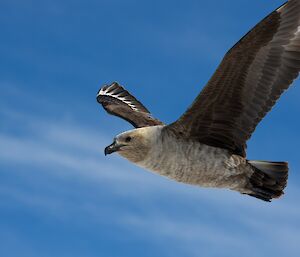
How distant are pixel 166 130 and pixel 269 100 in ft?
4.89

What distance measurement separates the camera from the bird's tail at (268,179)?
39.1 ft

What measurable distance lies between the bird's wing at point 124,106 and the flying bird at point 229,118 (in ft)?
6.74

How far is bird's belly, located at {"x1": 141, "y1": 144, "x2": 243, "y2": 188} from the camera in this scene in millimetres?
11367

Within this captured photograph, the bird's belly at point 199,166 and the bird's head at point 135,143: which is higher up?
the bird's head at point 135,143

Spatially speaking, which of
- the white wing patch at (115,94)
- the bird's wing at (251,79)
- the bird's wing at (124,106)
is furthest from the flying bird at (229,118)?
the white wing patch at (115,94)

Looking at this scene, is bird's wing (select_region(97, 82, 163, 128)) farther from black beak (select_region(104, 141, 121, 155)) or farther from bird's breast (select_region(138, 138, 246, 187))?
bird's breast (select_region(138, 138, 246, 187))

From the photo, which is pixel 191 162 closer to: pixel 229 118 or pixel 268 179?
pixel 229 118

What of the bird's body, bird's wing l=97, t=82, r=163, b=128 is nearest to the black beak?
the bird's body

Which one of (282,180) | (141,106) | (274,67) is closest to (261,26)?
(274,67)

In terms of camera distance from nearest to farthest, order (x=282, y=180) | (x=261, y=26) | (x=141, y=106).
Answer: (x=261, y=26) → (x=282, y=180) → (x=141, y=106)

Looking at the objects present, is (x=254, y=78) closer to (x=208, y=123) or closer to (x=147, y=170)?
(x=208, y=123)

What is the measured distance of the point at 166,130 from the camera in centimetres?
1154

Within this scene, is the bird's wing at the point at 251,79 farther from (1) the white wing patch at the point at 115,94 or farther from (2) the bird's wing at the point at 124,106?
(1) the white wing patch at the point at 115,94

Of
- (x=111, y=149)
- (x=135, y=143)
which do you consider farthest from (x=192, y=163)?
(x=111, y=149)
